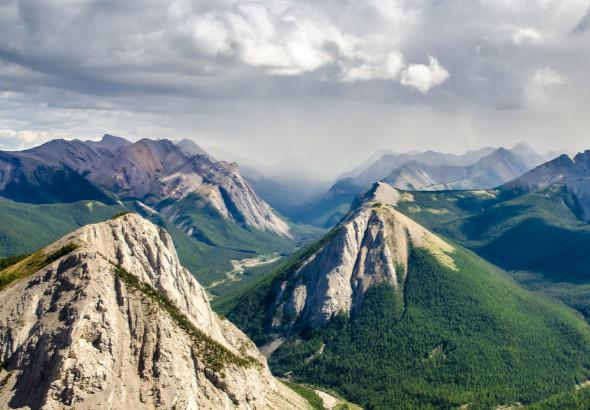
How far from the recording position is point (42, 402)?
140 m

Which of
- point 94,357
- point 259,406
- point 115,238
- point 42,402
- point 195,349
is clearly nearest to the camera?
point 42,402

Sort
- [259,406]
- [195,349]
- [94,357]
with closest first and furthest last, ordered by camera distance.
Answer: [94,357] < [195,349] < [259,406]

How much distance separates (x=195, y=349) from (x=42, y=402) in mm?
45063

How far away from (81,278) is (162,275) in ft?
129

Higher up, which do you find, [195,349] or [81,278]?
[81,278]

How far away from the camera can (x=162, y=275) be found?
199500mm

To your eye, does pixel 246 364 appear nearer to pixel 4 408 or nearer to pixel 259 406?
pixel 259 406

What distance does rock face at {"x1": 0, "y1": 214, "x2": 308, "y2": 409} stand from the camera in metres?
145

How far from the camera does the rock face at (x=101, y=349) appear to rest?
477 ft

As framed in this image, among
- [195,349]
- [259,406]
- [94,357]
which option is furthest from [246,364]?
[94,357]

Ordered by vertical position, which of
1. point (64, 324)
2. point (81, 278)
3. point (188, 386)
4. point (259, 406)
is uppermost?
point (81, 278)

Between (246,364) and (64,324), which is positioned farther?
(246,364)

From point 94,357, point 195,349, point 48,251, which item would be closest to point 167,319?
point 195,349

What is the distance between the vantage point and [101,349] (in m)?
153
